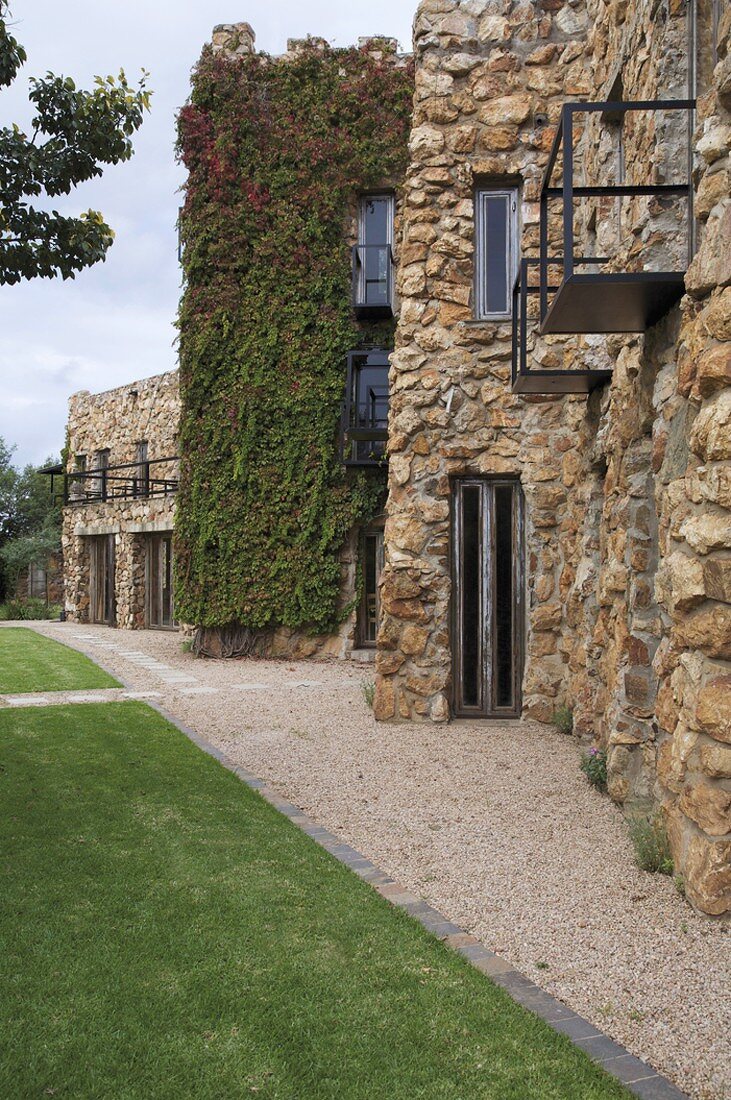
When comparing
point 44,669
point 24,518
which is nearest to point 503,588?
point 44,669

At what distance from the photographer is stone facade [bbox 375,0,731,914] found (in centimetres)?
413

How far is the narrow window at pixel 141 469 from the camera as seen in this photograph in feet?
69.8

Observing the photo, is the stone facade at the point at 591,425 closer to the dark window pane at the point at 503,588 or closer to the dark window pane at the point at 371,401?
the dark window pane at the point at 503,588

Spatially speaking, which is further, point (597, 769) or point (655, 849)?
point (597, 769)

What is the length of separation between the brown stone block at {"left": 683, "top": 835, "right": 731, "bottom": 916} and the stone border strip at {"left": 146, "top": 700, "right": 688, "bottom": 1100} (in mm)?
1051

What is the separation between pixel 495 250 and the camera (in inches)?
367

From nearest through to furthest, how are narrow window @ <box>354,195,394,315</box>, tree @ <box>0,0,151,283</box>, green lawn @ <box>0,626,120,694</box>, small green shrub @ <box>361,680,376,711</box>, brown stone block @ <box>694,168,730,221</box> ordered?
brown stone block @ <box>694,168,730,221</box> < tree @ <box>0,0,151,283</box> < small green shrub @ <box>361,680,376,711</box> < green lawn @ <box>0,626,120,694</box> < narrow window @ <box>354,195,394,315</box>

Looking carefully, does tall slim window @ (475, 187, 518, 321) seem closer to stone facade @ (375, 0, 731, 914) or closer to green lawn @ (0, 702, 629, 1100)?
stone facade @ (375, 0, 731, 914)

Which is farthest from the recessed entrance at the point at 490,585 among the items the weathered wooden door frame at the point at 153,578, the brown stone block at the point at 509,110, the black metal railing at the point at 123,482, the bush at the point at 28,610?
the bush at the point at 28,610

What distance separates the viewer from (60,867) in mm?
4469

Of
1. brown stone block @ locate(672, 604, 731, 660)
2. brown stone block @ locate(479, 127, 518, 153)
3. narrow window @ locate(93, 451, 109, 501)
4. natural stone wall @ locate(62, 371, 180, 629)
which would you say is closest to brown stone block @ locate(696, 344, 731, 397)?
brown stone block @ locate(672, 604, 731, 660)

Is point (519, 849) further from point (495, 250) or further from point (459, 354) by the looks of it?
point (495, 250)

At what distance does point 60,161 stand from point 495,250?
4.79 meters

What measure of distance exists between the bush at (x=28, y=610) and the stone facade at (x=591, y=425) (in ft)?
63.1
